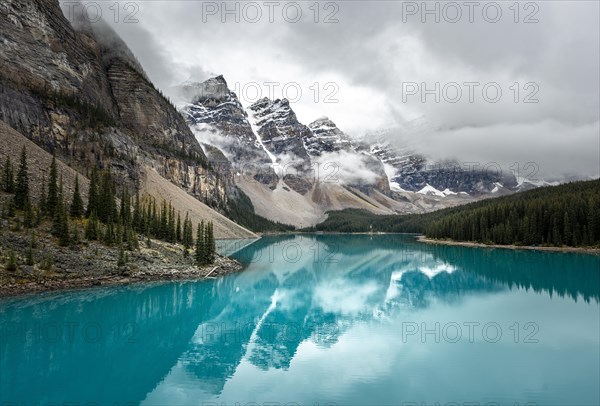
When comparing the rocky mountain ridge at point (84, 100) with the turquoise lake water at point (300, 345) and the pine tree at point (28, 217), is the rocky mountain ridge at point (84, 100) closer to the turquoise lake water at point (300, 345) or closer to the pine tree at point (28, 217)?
the pine tree at point (28, 217)

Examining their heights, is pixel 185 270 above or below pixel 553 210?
below

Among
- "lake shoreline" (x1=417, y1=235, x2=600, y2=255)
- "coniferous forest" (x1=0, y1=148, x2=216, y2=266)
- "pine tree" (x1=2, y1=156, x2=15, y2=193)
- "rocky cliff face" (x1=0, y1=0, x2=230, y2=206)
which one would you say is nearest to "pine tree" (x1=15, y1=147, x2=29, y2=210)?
"coniferous forest" (x1=0, y1=148, x2=216, y2=266)

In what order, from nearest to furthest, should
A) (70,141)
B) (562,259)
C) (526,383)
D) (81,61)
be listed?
(526,383)
(562,259)
(70,141)
(81,61)

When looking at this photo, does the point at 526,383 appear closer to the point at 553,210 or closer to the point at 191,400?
the point at 191,400

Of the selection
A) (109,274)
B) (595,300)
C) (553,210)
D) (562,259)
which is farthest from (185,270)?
(553,210)

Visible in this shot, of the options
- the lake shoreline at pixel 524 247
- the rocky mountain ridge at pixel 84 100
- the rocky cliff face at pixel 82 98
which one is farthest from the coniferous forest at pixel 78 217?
the lake shoreline at pixel 524 247

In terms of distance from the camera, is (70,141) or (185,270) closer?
(185,270)
